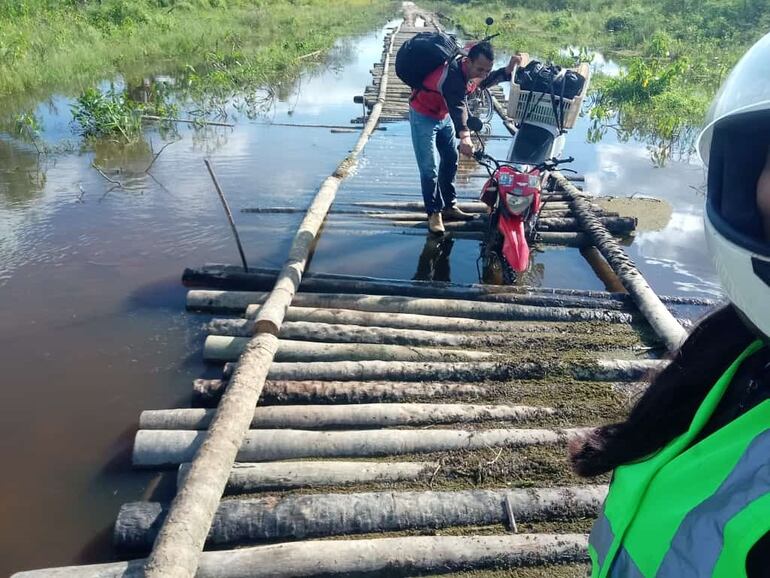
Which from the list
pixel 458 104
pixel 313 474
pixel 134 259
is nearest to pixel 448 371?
pixel 313 474

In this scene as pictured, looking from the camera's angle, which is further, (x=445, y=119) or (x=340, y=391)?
(x=445, y=119)

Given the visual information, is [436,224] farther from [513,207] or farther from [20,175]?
[20,175]

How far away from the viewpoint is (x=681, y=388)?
1.37 meters

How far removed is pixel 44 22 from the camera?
15086 millimetres

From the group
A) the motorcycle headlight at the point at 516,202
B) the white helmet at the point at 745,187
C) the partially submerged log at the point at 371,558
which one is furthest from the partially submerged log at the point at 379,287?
the white helmet at the point at 745,187

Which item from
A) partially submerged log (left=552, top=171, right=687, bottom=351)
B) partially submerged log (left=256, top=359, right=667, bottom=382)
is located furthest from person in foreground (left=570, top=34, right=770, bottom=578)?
partially submerged log (left=256, top=359, right=667, bottom=382)

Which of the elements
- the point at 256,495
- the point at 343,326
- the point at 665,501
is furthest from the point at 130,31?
the point at 665,501

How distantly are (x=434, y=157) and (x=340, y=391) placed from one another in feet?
11.1

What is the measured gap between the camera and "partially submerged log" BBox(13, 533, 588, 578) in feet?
8.02

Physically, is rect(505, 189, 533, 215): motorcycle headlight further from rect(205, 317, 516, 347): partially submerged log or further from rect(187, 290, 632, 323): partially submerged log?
rect(205, 317, 516, 347): partially submerged log

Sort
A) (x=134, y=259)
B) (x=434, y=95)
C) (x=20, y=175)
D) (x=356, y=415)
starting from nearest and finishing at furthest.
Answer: (x=356, y=415) < (x=434, y=95) < (x=134, y=259) < (x=20, y=175)

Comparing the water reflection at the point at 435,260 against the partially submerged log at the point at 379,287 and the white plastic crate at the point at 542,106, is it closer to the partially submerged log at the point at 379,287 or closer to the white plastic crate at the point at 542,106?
the partially submerged log at the point at 379,287

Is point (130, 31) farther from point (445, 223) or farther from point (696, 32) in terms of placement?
point (696, 32)

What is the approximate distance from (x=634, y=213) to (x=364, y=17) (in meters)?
28.9
